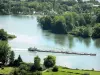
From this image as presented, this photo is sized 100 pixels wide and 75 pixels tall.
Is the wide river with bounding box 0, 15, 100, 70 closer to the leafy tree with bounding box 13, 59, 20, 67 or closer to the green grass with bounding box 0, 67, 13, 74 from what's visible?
the leafy tree with bounding box 13, 59, 20, 67

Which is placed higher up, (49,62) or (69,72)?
(49,62)

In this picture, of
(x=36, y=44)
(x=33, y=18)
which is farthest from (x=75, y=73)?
(x=33, y=18)

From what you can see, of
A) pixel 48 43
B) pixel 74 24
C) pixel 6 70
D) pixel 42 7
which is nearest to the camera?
pixel 6 70

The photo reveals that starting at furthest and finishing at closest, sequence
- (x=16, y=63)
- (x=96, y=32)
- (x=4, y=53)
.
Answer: (x=96, y=32)
(x=4, y=53)
(x=16, y=63)

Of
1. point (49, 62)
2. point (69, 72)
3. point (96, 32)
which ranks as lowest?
point (69, 72)

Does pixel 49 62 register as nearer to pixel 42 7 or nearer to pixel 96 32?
pixel 96 32

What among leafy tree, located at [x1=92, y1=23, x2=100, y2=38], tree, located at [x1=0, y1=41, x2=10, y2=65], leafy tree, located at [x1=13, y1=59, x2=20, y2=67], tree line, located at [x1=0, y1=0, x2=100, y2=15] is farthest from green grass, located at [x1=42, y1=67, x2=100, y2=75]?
tree line, located at [x1=0, y1=0, x2=100, y2=15]

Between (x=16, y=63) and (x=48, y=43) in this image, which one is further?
(x=48, y=43)

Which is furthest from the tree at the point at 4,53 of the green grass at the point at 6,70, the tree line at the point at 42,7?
the tree line at the point at 42,7

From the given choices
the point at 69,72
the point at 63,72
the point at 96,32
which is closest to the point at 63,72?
the point at 63,72

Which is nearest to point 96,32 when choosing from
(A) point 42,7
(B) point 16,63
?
(B) point 16,63
